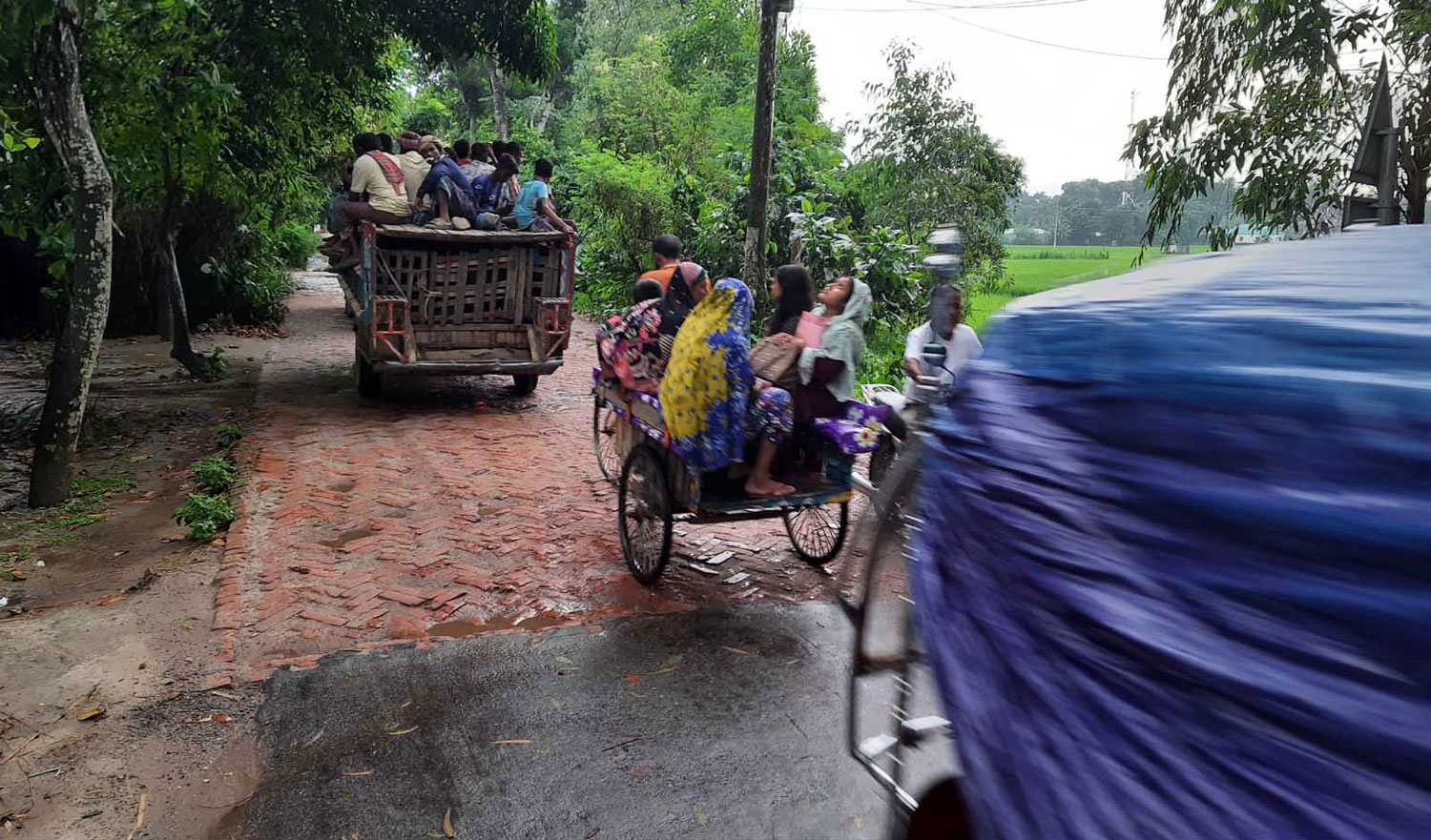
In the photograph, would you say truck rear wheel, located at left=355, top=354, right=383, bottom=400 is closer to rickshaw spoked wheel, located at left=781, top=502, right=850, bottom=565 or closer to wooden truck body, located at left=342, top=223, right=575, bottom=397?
wooden truck body, located at left=342, top=223, right=575, bottom=397

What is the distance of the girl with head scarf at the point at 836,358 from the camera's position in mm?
5199

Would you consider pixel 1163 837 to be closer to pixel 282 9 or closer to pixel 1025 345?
pixel 1025 345

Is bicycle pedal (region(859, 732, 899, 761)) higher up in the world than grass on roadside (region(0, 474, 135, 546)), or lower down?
higher up

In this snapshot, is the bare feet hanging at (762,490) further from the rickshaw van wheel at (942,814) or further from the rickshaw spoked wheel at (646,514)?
the rickshaw van wheel at (942,814)

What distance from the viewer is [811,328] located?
542 cm

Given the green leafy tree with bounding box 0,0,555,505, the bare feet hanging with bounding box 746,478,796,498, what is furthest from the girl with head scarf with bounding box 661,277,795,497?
Answer: the green leafy tree with bounding box 0,0,555,505

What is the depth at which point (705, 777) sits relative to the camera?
3678 mm

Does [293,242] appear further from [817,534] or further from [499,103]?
[817,534]

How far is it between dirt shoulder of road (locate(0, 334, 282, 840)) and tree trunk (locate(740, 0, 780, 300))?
559 centimetres

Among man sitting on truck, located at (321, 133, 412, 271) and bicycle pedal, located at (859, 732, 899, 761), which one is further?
man sitting on truck, located at (321, 133, 412, 271)

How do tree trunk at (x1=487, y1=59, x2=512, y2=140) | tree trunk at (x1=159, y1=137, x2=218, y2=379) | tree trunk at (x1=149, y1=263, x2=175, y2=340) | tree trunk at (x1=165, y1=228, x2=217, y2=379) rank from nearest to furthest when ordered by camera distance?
1. tree trunk at (x1=159, y1=137, x2=218, y2=379)
2. tree trunk at (x1=165, y1=228, x2=217, y2=379)
3. tree trunk at (x1=149, y1=263, x2=175, y2=340)
4. tree trunk at (x1=487, y1=59, x2=512, y2=140)

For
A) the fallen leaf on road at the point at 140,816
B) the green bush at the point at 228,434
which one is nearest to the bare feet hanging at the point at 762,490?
the fallen leaf on road at the point at 140,816

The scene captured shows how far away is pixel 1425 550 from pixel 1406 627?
9 cm

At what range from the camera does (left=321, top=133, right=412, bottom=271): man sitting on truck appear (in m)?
10.4
